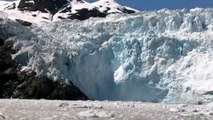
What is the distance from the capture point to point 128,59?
3619 centimetres

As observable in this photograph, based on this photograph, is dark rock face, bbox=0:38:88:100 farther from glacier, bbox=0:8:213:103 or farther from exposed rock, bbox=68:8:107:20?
exposed rock, bbox=68:8:107:20

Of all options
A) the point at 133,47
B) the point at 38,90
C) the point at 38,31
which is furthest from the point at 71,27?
the point at 38,90

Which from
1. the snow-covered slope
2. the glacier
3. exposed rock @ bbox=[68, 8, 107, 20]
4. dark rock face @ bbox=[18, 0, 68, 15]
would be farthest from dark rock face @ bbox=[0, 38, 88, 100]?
dark rock face @ bbox=[18, 0, 68, 15]

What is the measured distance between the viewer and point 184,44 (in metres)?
36.5

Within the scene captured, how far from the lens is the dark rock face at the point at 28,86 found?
31859 millimetres

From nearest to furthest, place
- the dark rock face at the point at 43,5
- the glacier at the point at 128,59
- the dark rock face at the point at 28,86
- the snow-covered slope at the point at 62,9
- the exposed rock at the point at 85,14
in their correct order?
the dark rock face at the point at 28,86
the glacier at the point at 128,59
the exposed rock at the point at 85,14
the snow-covered slope at the point at 62,9
the dark rock face at the point at 43,5

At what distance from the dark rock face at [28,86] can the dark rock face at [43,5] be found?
33.7 meters

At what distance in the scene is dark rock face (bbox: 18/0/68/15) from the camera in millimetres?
67000

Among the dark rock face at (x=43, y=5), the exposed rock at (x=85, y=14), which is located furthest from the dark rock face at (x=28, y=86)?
the dark rock face at (x=43, y=5)

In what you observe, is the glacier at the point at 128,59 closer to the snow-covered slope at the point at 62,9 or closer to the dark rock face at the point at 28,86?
the dark rock face at the point at 28,86

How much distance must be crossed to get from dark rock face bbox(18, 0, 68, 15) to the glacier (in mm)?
29453

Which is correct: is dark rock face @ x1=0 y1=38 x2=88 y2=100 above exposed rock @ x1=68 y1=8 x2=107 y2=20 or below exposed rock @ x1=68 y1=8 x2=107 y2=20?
below

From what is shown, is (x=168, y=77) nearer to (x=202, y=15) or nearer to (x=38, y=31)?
(x=202, y=15)

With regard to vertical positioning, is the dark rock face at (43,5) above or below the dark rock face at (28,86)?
above
